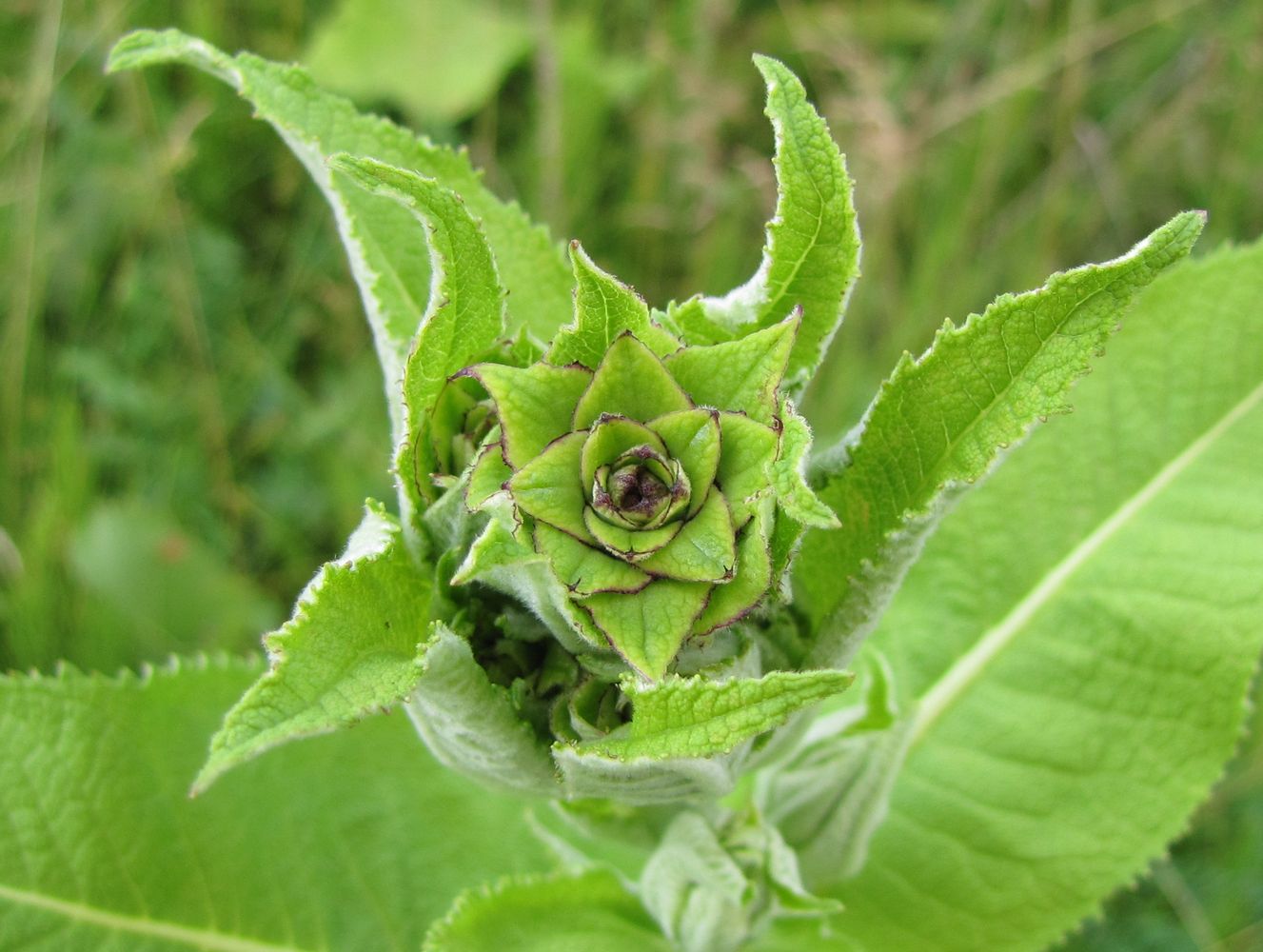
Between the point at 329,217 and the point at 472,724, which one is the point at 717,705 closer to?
the point at 472,724

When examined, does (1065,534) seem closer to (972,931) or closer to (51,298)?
(972,931)

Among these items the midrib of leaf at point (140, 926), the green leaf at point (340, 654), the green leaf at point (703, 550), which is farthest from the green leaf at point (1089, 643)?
the green leaf at point (340, 654)

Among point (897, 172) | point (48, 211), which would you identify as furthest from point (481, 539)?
point (48, 211)

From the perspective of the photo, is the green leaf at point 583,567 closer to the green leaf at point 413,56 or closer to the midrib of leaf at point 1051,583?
the midrib of leaf at point 1051,583

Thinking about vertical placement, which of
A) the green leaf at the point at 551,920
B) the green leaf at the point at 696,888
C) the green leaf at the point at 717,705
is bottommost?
the green leaf at the point at 551,920

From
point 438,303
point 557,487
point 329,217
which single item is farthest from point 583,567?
point 329,217

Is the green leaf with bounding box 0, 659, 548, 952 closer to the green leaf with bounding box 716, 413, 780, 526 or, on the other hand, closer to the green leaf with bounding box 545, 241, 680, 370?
the green leaf with bounding box 545, 241, 680, 370
